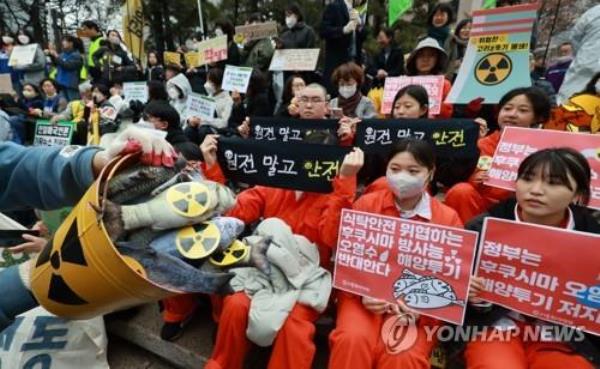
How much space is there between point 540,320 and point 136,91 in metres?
6.84

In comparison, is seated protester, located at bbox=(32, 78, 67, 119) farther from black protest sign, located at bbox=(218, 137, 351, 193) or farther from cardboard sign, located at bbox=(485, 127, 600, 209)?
cardboard sign, located at bbox=(485, 127, 600, 209)

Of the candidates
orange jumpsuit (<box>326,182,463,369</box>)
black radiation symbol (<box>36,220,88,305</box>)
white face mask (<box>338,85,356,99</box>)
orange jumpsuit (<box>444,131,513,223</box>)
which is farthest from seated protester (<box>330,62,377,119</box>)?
black radiation symbol (<box>36,220,88,305</box>)

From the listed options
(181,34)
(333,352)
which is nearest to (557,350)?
(333,352)

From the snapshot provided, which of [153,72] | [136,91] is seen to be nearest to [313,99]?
[136,91]

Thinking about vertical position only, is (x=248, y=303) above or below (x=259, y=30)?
below

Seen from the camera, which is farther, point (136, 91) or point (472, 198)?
point (136, 91)

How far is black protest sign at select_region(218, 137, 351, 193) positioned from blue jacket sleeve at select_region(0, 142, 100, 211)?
1.30 m

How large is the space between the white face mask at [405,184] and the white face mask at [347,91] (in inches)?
90.3

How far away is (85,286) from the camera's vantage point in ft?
3.29

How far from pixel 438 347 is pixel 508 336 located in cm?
38

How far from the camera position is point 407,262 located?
1.89 metres

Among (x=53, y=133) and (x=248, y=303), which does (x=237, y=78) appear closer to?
(x=53, y=133)

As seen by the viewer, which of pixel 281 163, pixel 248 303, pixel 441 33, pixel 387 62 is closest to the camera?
pixel 248 303

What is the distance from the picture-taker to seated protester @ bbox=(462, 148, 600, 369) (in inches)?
68.2
